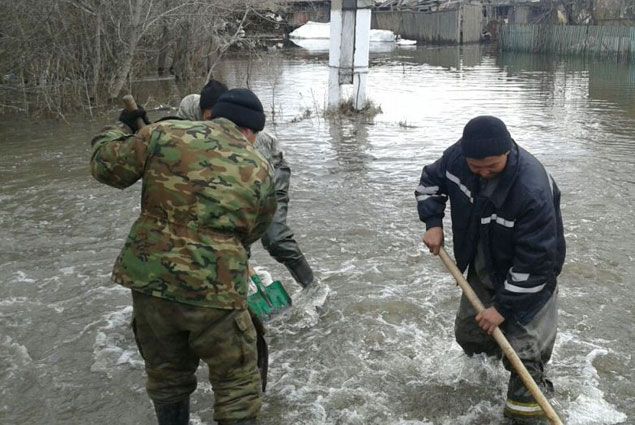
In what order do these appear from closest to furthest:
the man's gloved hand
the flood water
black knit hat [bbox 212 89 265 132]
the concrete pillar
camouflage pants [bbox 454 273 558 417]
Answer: black knit hat [bbox 212 89 265 132]
the man's gloved hand
camouflage pants [bbox 454 273 558 417]
the flood water
the concrete pillar

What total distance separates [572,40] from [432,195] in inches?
1217

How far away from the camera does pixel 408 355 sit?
14.6 ft

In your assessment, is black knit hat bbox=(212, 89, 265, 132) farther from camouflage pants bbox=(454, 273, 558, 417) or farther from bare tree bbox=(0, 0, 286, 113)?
bare tree bbox=(0, 0, 286, 113)

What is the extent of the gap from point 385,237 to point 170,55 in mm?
15311

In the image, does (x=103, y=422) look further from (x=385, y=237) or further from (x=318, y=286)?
(x=385, y=237)

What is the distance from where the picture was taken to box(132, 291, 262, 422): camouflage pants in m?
2.82

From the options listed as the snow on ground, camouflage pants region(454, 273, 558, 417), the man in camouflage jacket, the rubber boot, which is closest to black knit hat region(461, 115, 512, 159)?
camouflage pants region(454, 273, 558, 417)

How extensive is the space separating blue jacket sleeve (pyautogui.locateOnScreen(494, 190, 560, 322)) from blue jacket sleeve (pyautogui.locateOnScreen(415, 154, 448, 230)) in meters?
0.66

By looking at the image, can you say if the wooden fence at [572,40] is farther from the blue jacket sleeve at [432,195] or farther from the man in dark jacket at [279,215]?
the blue jacket sleeve at [432,195]

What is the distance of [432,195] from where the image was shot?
12.6ft

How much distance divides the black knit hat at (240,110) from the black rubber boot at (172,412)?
1375mm

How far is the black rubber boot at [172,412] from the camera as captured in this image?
308 centimetres

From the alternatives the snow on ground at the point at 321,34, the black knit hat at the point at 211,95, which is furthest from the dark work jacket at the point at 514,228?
the snow on ground at the point at 321,34

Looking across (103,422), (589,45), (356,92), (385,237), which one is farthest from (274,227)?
(589,45)
